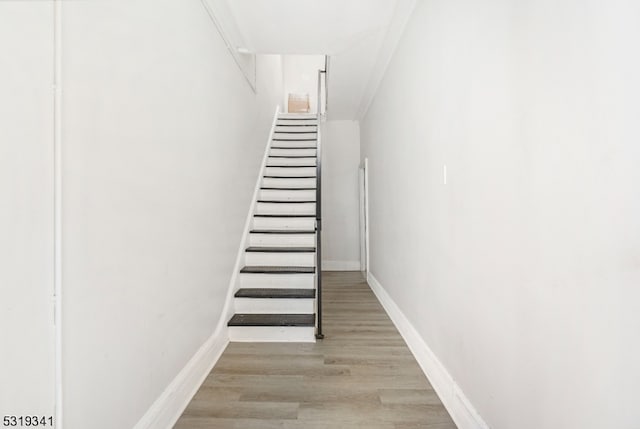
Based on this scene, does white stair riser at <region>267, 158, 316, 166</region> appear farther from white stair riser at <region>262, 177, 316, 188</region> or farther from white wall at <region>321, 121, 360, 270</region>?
white wall at <region>321, 121, 360, 270</region>

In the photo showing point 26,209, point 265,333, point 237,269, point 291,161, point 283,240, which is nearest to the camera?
point 26,209

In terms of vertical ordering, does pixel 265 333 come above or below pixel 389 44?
below

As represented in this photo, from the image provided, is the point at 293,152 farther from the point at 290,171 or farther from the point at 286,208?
the point at 286,208

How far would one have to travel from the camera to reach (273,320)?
2.70m

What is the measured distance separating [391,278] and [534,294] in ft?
7.53

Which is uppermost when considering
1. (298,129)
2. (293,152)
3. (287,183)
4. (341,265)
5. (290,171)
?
(298,129)

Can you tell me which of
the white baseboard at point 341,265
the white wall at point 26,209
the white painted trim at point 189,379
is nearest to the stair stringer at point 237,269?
the white painted trim at point 189,379

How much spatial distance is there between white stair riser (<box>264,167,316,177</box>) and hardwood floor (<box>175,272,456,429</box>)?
8.06 feet

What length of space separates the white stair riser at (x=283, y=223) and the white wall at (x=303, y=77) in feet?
14.3

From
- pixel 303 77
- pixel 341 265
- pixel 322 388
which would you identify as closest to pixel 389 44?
pixel 322 388

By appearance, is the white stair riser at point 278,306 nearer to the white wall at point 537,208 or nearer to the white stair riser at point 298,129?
the white wall at point 537,208

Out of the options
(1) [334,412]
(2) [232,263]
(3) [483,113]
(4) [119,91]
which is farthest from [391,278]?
(4) [119,91]

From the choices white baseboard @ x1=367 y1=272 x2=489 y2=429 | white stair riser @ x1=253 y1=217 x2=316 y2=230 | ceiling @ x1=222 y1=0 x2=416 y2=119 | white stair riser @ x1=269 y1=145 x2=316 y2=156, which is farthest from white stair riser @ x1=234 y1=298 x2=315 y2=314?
white stair riser @ x1=269 y1=145 x2=316 y2=156

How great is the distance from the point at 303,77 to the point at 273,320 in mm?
6344
